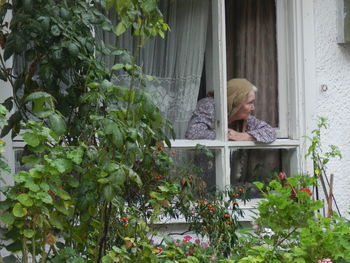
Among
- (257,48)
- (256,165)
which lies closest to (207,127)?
(256,165)

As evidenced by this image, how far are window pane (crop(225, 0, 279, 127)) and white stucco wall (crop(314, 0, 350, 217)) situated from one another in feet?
1.02

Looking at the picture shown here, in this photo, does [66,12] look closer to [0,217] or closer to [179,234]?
[0,217]

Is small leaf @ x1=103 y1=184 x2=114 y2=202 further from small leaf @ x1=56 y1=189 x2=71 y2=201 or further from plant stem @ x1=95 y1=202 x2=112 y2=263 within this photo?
plant stem @ x1=95 y1=202 x2=112 y2=263

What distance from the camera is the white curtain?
4781mm

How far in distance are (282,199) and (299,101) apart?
4.30 feet

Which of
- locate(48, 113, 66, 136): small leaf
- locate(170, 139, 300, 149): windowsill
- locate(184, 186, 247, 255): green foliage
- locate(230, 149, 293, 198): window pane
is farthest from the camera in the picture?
locate(230, 149, 293, 198): window pane

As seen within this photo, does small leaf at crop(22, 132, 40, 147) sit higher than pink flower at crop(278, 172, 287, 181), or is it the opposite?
small leaf at crop(22, 132, 40, 147)

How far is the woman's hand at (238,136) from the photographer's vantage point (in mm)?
4758

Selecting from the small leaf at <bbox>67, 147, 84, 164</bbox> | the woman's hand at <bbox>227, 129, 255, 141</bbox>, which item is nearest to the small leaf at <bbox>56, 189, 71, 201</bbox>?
the small leaf at <bbox>67, 147, 84, 164</bbox>

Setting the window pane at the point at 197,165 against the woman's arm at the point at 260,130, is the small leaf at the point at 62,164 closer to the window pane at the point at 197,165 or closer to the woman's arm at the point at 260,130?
the window pane at the point at 197,165

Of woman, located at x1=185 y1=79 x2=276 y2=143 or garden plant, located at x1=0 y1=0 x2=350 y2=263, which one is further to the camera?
woman, located at x1=185 y1=79 x2=276 y2=143

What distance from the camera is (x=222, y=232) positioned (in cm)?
418

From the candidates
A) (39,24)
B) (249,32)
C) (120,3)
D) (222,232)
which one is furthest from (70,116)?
(249,32)


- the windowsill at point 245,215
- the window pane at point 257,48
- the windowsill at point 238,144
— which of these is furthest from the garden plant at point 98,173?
the window pane at point 257,48
